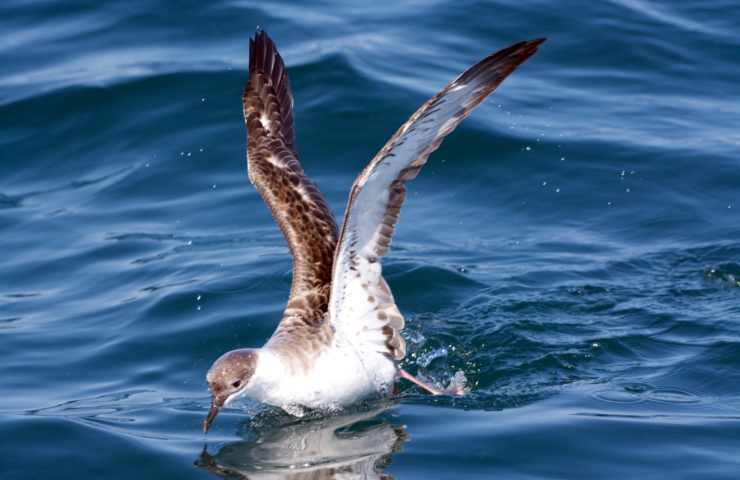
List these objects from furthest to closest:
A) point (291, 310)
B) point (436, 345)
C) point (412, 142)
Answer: point (436, 345)
point (291, 310)
point (412, 142)

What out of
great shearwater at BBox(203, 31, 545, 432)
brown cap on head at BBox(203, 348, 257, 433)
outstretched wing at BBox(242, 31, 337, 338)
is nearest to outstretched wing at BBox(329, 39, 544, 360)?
great shearwater at BBox(203, 31, 545, 432)

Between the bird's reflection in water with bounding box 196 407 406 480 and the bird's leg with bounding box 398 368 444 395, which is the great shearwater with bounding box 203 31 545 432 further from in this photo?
the bird's reflection in water with bounding box 196 407 406 480

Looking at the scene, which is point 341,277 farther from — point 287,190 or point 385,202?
point 287,190

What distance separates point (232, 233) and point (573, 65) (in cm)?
489

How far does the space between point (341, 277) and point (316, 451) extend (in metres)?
1.10

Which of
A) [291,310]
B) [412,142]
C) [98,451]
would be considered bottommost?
[98,451]

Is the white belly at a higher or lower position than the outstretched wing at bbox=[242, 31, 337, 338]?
lower

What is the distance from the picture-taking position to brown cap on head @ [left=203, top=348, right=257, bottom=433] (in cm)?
740

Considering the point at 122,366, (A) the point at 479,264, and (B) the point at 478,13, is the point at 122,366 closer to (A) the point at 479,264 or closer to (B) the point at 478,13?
(A) the point at 479,264

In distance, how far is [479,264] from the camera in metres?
10.5

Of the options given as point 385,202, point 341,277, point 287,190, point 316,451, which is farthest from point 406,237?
point 316,451

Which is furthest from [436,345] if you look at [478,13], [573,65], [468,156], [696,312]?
[478,13]

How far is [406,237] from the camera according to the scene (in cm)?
1117

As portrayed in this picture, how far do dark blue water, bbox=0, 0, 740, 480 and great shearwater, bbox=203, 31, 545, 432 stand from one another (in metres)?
0.31
